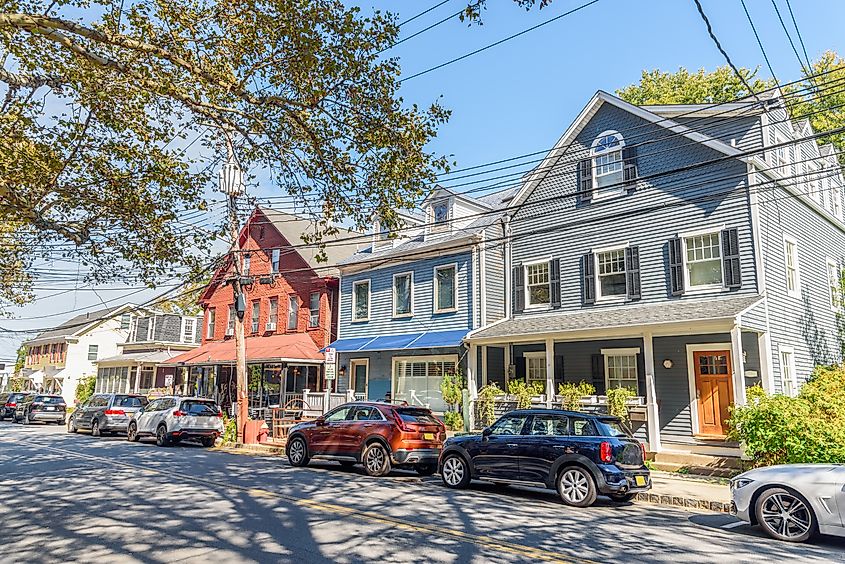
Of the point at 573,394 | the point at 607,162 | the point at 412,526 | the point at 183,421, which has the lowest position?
the point at 412,526

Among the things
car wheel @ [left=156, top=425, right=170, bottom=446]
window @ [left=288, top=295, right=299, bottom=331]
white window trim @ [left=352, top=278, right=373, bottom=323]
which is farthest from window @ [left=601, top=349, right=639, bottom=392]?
window @ [left=288, top=295, right=299, bottom=331]

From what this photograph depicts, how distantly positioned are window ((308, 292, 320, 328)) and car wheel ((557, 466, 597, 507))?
67.4 ft

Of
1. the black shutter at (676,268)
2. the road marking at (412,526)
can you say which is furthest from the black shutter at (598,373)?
the road marking at (412,526)

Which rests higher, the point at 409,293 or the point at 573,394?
the point at 409,293

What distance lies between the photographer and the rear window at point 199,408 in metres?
21.9

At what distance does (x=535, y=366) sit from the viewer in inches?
845

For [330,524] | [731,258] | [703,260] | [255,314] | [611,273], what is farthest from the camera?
[255,314]

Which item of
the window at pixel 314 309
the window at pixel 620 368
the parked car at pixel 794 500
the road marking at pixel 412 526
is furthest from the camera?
the window at pixel 314 309

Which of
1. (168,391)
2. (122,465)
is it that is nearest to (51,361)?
(168,391)

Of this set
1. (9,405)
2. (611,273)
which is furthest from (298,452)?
(9,405)

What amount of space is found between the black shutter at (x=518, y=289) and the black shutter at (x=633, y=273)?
4.05 metres

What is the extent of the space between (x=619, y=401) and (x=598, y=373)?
2.58 m

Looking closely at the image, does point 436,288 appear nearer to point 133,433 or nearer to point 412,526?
point 133,433

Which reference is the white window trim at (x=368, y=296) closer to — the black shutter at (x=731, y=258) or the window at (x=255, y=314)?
the window at (x=255, y=314)
